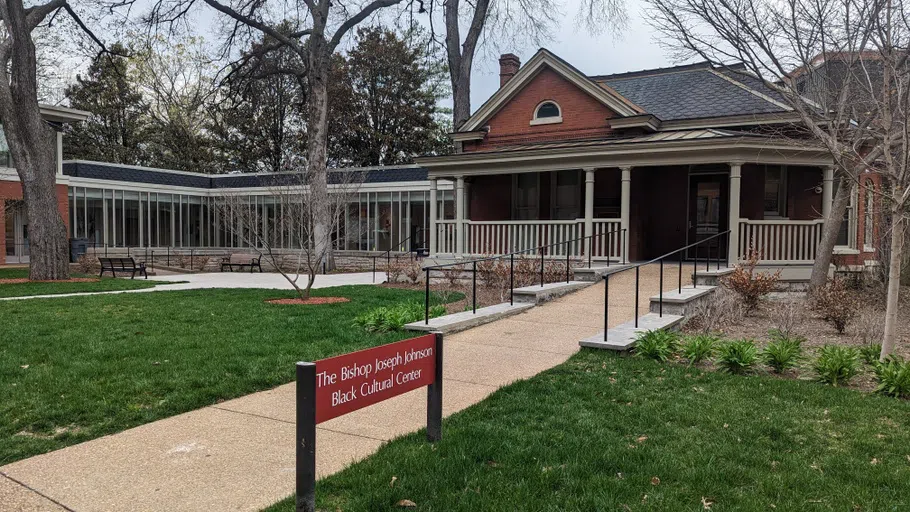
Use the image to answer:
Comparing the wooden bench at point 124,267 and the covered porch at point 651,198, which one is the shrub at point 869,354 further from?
the wooden bench at point 124,267

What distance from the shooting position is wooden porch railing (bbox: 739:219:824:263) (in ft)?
46.8

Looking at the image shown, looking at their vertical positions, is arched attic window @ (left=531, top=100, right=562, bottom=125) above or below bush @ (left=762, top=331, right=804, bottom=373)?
above

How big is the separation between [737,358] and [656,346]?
93 centimetres

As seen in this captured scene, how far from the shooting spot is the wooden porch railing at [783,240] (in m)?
14.2

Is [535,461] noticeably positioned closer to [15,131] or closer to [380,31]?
[15,131]

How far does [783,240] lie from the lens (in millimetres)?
14172

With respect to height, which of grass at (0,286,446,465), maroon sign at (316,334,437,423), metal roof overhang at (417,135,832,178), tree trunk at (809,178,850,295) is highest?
metal roof overhang at (417,135,832,178)

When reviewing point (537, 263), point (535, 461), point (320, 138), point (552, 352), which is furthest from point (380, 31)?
point (535, 461)

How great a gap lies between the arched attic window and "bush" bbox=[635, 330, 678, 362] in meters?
12.7

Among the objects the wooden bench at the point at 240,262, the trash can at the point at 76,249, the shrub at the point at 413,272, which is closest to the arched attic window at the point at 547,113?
the shrub at the point at 413,272

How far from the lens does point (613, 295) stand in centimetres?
1216

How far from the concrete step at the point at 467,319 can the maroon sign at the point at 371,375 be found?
451 cm

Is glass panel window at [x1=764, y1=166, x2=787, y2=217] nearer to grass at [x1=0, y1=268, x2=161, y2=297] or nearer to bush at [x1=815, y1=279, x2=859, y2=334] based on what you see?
bush at [x1=815, y1=279, x2=859, y2=334]

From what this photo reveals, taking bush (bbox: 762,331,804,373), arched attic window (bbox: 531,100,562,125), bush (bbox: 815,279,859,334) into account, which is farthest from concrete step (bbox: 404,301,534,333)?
arched attic window (bbox: 531,100,562,125)
